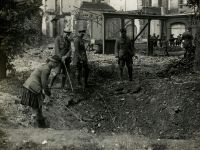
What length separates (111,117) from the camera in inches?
475

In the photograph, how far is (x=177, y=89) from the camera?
12.8m

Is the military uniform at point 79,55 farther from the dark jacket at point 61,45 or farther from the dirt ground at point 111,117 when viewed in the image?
the dirt ground at point 111,117

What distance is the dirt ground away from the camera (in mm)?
7965

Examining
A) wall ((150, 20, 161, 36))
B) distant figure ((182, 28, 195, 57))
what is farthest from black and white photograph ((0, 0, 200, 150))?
wall ((150, 20, 161, 36))

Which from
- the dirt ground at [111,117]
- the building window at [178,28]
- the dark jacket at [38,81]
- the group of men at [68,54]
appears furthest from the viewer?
the building window at [178,28]

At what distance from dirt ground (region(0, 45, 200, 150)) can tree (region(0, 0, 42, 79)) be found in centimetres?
137

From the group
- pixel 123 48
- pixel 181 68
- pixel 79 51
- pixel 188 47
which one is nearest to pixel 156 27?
pixel 188 47

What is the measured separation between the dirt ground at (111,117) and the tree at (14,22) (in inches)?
53.9

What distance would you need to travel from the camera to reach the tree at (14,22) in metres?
13.5

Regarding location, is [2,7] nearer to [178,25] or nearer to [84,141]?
[84,141]

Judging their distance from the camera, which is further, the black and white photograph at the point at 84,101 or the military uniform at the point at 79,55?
the military uniform at the point at 79,55

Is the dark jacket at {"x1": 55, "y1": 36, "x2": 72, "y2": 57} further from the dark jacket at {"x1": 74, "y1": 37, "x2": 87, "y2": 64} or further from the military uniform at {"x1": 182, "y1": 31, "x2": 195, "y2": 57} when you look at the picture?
the military uniform at {"x1": 182, "y1": 31, "x2": 195, "y2": 57}

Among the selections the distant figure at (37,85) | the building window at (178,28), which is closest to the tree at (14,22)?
the distant figure at (37,85)

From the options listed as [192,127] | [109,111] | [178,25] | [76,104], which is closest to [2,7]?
[76,104]
